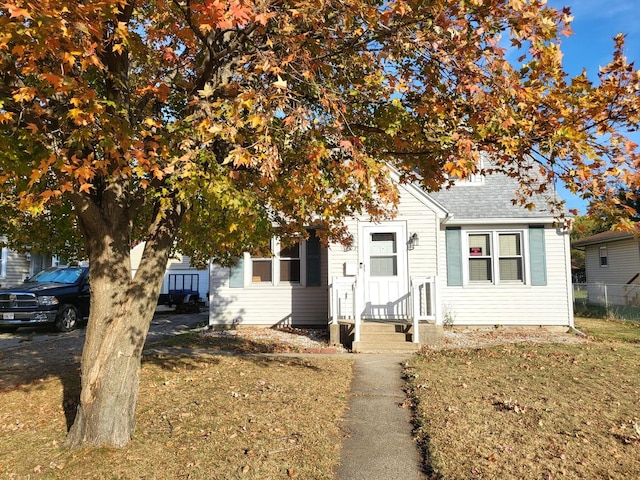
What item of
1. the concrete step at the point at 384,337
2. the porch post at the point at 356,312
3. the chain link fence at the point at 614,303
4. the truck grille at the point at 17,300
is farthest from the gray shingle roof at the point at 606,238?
the truck grille at the point at 17,300

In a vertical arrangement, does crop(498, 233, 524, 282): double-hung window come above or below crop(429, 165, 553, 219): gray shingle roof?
below

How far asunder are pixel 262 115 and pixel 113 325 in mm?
2506

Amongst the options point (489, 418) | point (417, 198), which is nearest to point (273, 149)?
point (489, 418)

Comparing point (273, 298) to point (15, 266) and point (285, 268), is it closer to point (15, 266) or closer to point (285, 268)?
point (285, 268)

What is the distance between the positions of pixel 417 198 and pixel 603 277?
56.7ft

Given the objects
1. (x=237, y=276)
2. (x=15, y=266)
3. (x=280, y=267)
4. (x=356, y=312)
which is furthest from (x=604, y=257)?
(x=15, y=266)

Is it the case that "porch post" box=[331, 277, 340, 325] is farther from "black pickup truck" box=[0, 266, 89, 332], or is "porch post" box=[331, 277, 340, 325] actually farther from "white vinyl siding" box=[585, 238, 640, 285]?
"white vinyl siding" box=[585, 238, 640, 285]

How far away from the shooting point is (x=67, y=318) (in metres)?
13.3

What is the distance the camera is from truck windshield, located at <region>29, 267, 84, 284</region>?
45.8 feet

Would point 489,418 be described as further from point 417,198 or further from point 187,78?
point 417,198

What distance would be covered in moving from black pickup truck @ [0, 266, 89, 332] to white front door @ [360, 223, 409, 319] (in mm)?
8469

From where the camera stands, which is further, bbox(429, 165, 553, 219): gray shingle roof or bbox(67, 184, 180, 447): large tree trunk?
bbox(429, 165, 553, 219): gray shingle roof

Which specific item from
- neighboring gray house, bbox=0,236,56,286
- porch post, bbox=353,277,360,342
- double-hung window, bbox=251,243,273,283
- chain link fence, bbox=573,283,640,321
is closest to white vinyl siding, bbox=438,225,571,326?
porch post, bbox=353,277,360,342

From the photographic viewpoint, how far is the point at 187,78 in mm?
6410
